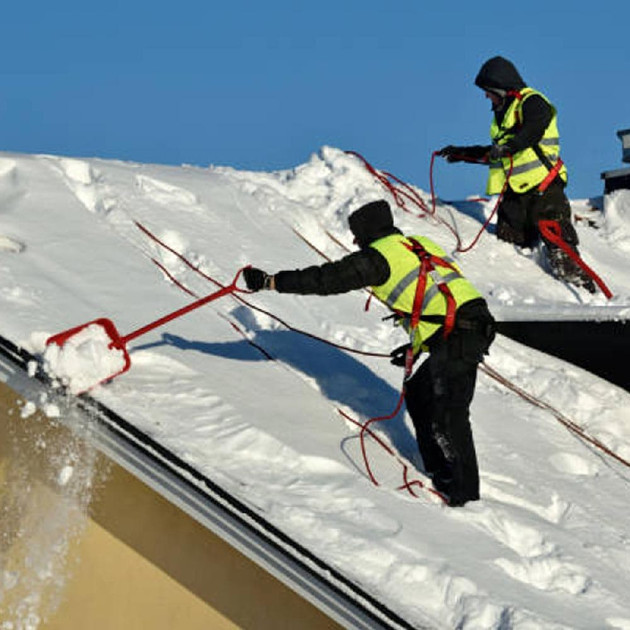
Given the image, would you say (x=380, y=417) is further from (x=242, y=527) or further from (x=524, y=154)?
(x=524, y=154)

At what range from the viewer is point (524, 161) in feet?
36.7

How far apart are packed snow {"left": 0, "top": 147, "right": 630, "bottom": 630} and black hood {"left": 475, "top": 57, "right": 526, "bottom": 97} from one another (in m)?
1.38

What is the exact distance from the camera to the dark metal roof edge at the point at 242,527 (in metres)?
5.39

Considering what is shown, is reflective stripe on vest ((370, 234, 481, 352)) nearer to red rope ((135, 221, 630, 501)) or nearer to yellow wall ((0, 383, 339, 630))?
red rope ((135, 221, 630, 501))

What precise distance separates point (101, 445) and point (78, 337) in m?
0.66

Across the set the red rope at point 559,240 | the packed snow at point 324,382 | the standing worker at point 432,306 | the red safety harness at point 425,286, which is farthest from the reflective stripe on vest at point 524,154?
the red safety harness at point 425,286

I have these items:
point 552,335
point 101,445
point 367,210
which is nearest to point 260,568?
A: point 101,445

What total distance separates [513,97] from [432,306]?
4804 mm

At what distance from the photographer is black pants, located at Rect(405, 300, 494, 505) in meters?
6.63

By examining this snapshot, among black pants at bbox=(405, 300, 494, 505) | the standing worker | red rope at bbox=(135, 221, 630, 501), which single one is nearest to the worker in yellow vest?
red rope at bbox=(135, 221, 630, 501)

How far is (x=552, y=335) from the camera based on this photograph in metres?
9.71

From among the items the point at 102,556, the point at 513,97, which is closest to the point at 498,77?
the point at 513,97

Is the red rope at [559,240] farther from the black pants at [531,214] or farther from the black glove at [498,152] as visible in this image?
the black glove at [498,152]

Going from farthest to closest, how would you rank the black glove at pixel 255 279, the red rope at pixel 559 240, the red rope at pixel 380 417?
the red rope at pixel 559 240, the red rope at pixel 380 417, the black glove at pixel 255 279
